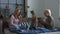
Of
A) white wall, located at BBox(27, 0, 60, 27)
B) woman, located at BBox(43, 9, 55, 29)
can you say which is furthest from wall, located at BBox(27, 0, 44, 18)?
woman, located at BBox(43, 9, 55, 29)

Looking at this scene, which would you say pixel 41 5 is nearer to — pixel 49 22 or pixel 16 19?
pixel 16 19

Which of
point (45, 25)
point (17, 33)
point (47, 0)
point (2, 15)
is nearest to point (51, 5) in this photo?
point (47, 0)

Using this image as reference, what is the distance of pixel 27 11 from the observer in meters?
5.68

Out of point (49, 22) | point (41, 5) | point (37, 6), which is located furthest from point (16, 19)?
point (41, 5)

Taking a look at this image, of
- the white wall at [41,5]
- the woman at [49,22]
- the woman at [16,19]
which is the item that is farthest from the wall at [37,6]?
the woman at [49,22]

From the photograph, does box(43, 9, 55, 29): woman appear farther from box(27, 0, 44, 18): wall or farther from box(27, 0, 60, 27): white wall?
box(27, 0, 44, 18): wall

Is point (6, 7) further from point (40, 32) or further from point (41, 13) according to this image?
point (40, 32)

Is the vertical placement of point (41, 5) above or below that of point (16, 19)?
above

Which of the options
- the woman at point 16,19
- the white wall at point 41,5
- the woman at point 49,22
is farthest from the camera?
the white wall at point 41,5

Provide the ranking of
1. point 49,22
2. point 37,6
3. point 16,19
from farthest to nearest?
point 37,6 < point 16,19 < point 49,22

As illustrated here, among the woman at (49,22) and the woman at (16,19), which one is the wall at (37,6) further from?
the woman at (49,22)

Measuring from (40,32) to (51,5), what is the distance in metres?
1.96

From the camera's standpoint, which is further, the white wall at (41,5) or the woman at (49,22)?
the white wall at (41,5)

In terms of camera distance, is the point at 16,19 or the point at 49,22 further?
the point at 16,19
